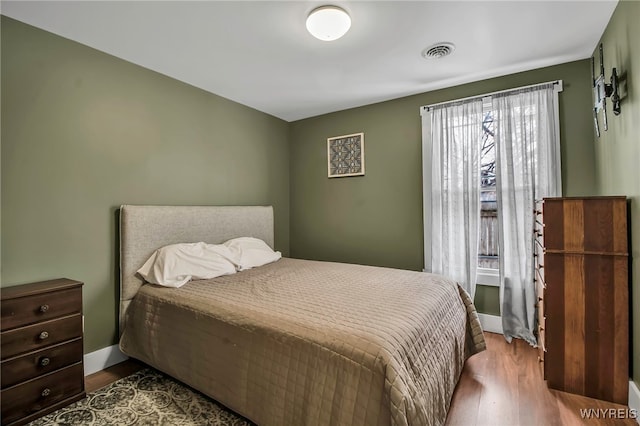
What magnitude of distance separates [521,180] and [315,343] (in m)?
2.45

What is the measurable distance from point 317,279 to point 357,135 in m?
2.00

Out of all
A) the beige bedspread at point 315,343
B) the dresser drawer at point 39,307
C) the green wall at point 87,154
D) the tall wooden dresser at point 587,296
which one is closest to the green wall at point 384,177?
the tall wooden dresser at point 587,296

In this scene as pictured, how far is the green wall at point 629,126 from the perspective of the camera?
166cm

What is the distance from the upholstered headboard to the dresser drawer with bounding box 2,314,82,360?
432 mm

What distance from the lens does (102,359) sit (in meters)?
2.36

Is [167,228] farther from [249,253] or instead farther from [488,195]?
[488,195]

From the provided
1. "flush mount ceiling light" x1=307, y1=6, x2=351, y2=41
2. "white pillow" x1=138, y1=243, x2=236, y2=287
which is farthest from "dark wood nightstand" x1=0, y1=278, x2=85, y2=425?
"flush mount ceiling light" x1=307, y1=6, x2=351, y2=41

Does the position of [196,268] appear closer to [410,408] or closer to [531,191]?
[410,408]

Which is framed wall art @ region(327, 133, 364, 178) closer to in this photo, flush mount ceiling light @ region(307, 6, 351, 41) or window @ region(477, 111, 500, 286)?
window @ region(477, 111, 500, 286)

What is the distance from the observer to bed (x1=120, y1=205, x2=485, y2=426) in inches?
50.4

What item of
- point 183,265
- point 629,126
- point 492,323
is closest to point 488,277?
point 492,323

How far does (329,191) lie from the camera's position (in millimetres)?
3941

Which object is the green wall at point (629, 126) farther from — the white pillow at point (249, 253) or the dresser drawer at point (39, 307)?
the dresser drawer at point (39, 307)

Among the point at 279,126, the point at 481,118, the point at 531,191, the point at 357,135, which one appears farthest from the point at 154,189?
the point at 531,191
